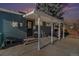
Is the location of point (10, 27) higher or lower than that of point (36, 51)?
higher

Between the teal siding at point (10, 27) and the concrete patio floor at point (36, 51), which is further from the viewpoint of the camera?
the teal siding at point (10, 27)

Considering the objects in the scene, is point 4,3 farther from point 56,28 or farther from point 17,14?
point 56,28

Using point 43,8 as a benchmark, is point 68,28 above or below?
below

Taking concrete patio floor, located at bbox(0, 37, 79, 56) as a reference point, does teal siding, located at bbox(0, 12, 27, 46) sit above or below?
above

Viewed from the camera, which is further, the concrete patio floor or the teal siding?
the teal siding

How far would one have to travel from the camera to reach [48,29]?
54.5 feet

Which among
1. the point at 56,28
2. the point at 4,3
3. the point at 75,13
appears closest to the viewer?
the point at 4,3

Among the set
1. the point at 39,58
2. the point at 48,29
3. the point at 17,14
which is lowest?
the point at 39,58

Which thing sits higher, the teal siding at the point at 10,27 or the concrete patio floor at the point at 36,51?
the teal siding at the point at 10,27

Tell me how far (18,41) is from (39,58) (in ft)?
15.9

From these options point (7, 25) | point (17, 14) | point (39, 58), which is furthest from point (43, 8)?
point (39, 58)

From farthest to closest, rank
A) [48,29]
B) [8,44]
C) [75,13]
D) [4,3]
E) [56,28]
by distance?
[56,28] < [48,29] < [75,13] < [4,3] < [8,44]

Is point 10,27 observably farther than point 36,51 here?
Yes

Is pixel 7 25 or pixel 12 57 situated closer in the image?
pixel 12 57
